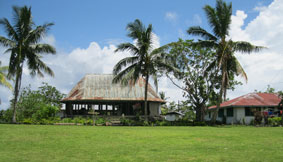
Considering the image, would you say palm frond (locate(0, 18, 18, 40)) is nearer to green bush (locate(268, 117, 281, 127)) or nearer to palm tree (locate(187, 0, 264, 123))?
palm tree (locate(187, 0, 264, 123))

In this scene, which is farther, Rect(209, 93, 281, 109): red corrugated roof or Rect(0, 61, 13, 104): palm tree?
Rect(209, 93, 281, 109): red corrugated roof

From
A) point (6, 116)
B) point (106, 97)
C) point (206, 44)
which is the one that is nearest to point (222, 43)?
point (206, 44)

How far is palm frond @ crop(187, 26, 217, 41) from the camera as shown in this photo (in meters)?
24.5

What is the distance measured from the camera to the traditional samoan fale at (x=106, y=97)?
2804 cm

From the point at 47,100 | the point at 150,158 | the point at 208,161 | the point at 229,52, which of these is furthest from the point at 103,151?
the point at 47,100

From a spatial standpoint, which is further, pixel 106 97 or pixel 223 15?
pixel 106 97

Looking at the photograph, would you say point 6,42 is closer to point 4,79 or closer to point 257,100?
point 4,79

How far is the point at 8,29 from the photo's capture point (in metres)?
21.2

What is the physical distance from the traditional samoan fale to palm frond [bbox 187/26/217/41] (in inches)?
301

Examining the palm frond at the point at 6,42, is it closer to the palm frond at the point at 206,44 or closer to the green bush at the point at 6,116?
the green bush at the point at 6,116

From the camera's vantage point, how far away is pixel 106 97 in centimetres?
2812

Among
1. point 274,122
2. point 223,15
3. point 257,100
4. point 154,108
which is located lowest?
point 274,122

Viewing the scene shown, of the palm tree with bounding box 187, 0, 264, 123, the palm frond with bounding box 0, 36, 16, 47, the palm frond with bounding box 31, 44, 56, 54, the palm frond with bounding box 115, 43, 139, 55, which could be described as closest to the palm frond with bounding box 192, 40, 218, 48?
the palm tree with bounding box 187, 0, 264, 123

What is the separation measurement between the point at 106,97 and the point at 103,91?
106 cm
